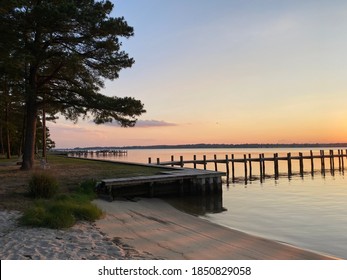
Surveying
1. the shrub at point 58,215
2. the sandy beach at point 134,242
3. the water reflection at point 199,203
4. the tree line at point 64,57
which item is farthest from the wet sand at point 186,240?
the tree line at point 64,57

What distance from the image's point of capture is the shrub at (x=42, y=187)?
12.4m

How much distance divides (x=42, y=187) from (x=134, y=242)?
5837mm

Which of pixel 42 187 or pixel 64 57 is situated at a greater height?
pixel 64 57

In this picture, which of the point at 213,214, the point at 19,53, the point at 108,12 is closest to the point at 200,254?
the point at 213,214

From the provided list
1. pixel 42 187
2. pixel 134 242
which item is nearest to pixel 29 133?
pixel 42 187

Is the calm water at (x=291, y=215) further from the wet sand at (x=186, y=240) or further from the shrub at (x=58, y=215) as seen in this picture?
the shrub at (x=58, y=215)

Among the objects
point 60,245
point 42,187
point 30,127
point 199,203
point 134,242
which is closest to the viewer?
point 60,245

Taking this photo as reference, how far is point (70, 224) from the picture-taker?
8602mm

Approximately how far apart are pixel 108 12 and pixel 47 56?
4482mm

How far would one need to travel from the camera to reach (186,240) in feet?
28.7

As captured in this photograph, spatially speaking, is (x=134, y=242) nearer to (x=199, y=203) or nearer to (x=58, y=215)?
(x=58, y=215)

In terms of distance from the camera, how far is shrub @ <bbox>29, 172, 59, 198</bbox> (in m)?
12.4

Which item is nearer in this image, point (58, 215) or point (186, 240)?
point (186, 240)
